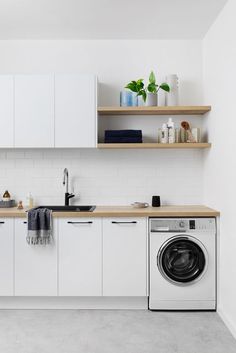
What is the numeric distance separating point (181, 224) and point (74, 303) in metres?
1.30

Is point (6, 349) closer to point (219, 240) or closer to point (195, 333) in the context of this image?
point (195, 333)

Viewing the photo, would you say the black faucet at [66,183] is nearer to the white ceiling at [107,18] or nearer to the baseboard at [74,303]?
the baseboard at [74,303]

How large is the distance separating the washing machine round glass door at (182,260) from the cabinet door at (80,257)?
606 millimetres

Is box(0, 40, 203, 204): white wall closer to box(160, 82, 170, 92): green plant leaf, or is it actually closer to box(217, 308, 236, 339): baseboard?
box(160, 82, 170, 92): green plant leaf

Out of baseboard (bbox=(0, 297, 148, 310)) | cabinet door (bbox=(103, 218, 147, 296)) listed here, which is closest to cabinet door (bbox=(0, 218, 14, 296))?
baseboard (bbox=(0, 297, 148, 310))

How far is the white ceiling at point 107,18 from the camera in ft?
10.2

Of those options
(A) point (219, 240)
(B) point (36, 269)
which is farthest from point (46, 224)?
(A) point (219, 240)

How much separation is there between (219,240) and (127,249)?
872 millimetres

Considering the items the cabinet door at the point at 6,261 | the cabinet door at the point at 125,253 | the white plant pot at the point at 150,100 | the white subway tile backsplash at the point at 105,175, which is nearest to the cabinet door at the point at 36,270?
the cabinet door at the point at 6,261

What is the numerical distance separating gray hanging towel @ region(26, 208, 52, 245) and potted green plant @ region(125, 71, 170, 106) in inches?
60.3

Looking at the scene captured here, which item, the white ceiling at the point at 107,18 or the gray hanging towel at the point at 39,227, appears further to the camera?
the gray hanging towel at the point at 39,227

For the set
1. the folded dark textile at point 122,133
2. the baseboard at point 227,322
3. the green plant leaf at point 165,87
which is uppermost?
the green plant leaf at point 165,87

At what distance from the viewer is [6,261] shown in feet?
11.0

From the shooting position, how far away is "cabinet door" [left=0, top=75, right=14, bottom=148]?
3.61 m
